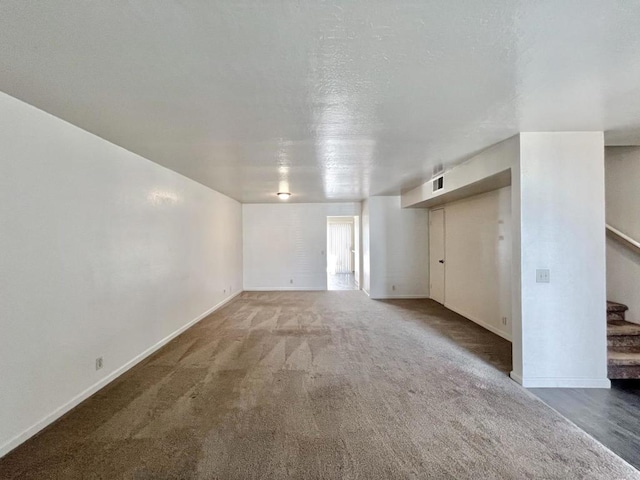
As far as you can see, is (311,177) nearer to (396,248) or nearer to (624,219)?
(396,248)

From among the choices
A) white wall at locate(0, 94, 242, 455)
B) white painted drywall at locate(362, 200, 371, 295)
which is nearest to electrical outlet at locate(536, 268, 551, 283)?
white wall at locate(0, 94, 242, 455)

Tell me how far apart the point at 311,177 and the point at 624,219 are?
3870mm

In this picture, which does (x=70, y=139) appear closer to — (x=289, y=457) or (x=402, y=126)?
(x=402, y=126)

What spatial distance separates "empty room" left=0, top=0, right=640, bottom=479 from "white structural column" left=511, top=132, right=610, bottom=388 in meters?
0.02

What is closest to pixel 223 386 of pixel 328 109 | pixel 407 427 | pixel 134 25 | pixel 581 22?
pixel 407 427

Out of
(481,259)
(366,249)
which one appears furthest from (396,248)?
(481,259)

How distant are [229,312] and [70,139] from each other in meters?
3.99

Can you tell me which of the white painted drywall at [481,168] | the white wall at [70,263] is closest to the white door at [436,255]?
the white painted drywall at [481,168]

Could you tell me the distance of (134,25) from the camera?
1354 mm

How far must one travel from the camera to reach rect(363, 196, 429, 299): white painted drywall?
7.15 m

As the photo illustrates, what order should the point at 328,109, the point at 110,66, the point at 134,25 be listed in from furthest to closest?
the point at 328,109 → the point at 110,66 → the point at 134,25

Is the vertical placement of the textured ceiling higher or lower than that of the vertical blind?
higher

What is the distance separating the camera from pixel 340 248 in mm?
12727

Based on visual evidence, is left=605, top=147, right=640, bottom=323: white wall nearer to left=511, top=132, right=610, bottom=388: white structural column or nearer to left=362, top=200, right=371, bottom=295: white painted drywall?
left=511, top=132, right=610, bottom=388: white structural column
